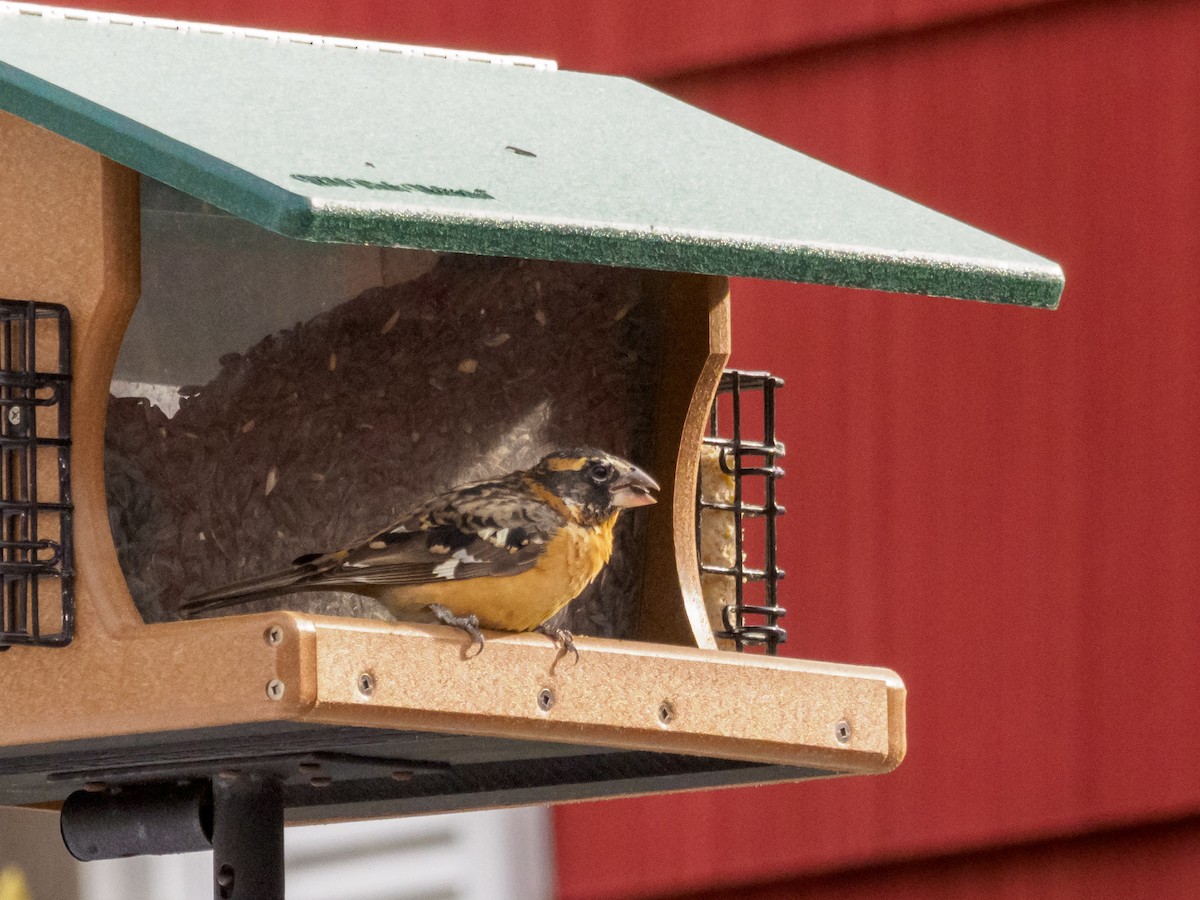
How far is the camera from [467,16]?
723 centimetres

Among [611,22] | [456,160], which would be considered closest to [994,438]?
[611,22]

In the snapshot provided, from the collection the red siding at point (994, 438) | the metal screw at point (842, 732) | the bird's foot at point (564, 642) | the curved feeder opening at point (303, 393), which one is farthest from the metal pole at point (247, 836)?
the red siding at point (994, 438)

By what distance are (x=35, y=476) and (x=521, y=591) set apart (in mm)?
731

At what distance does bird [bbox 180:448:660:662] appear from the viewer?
381 cm

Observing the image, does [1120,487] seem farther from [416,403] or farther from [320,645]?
[320,645]

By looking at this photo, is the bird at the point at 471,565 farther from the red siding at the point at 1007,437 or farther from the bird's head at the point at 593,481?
the red siding at the point at 1007,437

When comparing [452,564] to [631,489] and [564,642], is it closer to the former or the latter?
[564,642]

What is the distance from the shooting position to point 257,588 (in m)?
3.84

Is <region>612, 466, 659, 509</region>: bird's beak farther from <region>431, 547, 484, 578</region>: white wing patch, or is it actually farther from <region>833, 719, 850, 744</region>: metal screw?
<region>833, 719, 850, 744</region>: metal screw

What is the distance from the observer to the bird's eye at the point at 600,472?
4.13 m

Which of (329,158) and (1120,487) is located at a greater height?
(329,158)

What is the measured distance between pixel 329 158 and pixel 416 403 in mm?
770

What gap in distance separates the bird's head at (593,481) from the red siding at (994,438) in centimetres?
247

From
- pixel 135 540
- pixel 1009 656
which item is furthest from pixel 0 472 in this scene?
pixel 1009 656
